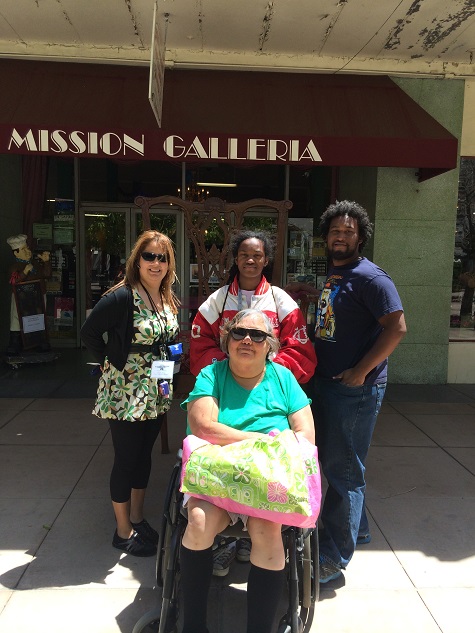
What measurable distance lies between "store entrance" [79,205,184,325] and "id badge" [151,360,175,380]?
5.68 m

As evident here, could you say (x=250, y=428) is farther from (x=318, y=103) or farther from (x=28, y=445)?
(x=318, y=103)

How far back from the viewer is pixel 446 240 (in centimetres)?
653

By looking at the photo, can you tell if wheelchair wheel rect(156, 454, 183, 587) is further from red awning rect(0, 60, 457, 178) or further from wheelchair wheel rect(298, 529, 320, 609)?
red awning rect(0, 60, 457, 178)

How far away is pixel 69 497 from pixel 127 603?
3.95 ft

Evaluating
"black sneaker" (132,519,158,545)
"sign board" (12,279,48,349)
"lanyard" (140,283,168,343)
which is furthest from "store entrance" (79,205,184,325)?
"black sneaker" (132,519,158,545)

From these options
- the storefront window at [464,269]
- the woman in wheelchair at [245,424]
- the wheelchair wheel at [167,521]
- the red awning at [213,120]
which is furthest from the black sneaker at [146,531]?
the storefront window at [464,269]

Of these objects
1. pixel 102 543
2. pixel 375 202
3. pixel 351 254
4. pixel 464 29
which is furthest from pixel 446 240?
pixel 102 543

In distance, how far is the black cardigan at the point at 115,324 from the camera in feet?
9.02

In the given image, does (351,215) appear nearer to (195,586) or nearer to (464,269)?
(195,586)

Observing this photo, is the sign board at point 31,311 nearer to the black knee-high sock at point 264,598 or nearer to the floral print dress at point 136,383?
the floral print dress at point 136,383

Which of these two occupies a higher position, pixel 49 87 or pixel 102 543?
pixel 49 87

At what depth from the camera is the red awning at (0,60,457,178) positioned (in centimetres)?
506

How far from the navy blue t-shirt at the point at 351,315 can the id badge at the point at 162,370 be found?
2.65 ft

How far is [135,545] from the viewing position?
290cm
